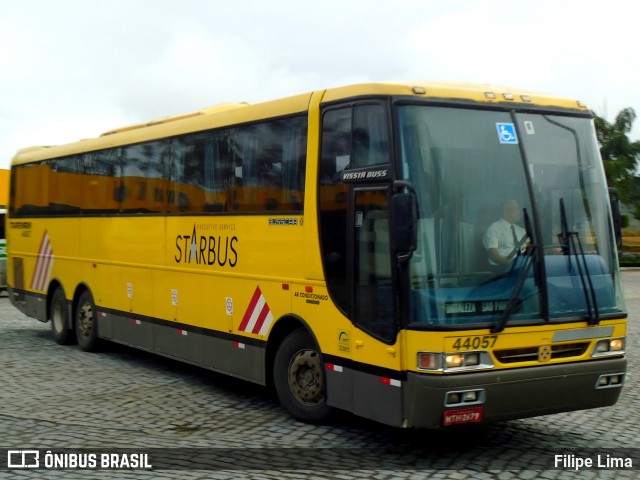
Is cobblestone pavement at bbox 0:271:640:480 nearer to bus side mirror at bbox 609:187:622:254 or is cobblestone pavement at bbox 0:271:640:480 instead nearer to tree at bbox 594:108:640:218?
bus side mirror at bbox 609:187:622:254

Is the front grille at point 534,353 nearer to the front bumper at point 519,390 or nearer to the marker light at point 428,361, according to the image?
the front bumper at point 519,390

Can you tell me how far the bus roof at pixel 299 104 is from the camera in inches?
307

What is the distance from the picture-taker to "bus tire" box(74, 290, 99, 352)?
14.1 m

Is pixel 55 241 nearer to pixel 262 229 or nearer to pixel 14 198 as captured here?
pixel 14 198

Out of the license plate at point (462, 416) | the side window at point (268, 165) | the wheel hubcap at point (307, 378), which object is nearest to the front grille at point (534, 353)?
the license plate at point (462, 416)

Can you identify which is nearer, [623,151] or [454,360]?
[454,360]

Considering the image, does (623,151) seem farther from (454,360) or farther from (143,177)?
(454,360)

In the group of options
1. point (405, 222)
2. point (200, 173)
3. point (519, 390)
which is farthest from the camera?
point (200, 173)

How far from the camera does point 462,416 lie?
720 cm

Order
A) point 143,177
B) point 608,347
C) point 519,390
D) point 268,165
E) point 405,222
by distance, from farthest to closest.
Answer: point 143,177, point 268,165, point 608,347, point 519,390, point 405,222

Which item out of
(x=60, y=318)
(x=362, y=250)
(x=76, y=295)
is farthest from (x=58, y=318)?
(x=362, y=250)

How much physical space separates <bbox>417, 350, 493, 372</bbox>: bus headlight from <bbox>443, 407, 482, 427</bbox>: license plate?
13.0 inches

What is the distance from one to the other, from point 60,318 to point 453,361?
974 centimetres

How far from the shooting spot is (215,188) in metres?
10.6
